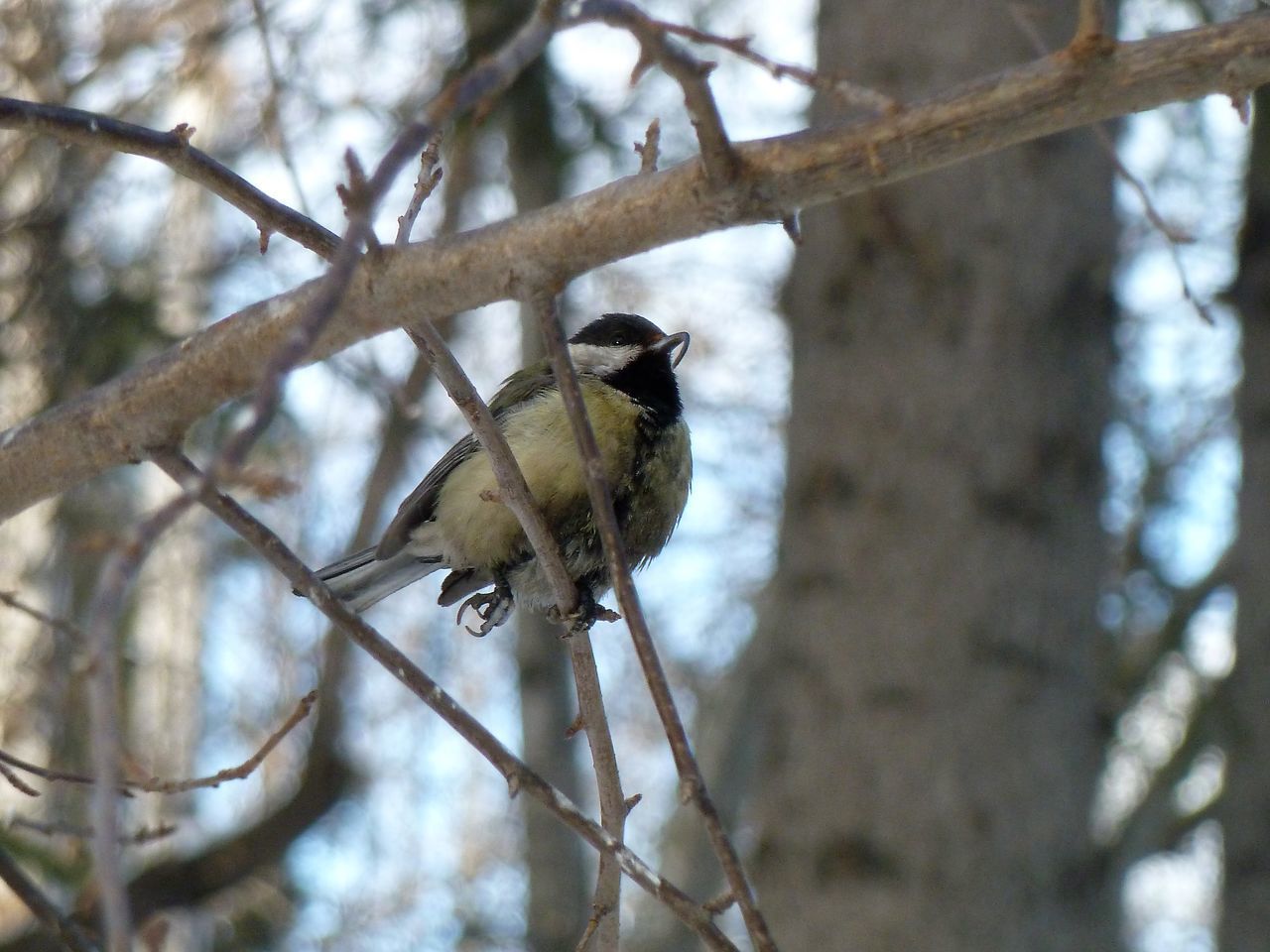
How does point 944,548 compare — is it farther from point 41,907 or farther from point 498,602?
A: point 41,907

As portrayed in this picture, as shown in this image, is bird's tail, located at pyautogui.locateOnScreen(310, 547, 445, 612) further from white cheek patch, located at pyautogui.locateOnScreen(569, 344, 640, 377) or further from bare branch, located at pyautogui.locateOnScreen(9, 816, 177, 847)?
bare branch, located at pyautogui.locateOnScreen(9, 816, 177, 847)

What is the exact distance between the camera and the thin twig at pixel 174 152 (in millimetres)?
2164

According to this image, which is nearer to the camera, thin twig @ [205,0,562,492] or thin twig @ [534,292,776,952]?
thin twig @ [205,0,562,492]

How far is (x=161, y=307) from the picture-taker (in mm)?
6168

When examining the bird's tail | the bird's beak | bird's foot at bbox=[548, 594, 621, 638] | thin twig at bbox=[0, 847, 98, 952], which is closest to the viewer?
thin twig at bbox=[0, 847, 98, 952]

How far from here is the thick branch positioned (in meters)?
1.75

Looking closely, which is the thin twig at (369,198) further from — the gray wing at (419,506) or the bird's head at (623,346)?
the bird's head at (623,346)

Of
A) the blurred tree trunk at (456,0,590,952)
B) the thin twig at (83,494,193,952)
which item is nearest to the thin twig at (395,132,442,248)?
the thin twig at (83,494,193,952)

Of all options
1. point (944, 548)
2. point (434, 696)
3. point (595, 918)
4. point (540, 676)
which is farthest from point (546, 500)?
point (540, 676)

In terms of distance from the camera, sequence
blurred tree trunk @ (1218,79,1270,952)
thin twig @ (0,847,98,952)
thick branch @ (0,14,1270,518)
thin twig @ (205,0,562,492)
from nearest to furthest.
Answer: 1. thin twig @ (205,0,562,492)
2. thick branch @ (0,14,1270,518)
3. thin twig @ (0,847,98,952)
4. blurred tree trunk @ (1218,79,1270,952)

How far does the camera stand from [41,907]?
8.43ft

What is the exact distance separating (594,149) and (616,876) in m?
4.59

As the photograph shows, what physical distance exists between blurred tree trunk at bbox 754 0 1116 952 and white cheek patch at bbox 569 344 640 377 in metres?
1.09

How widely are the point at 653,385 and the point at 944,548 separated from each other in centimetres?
137
